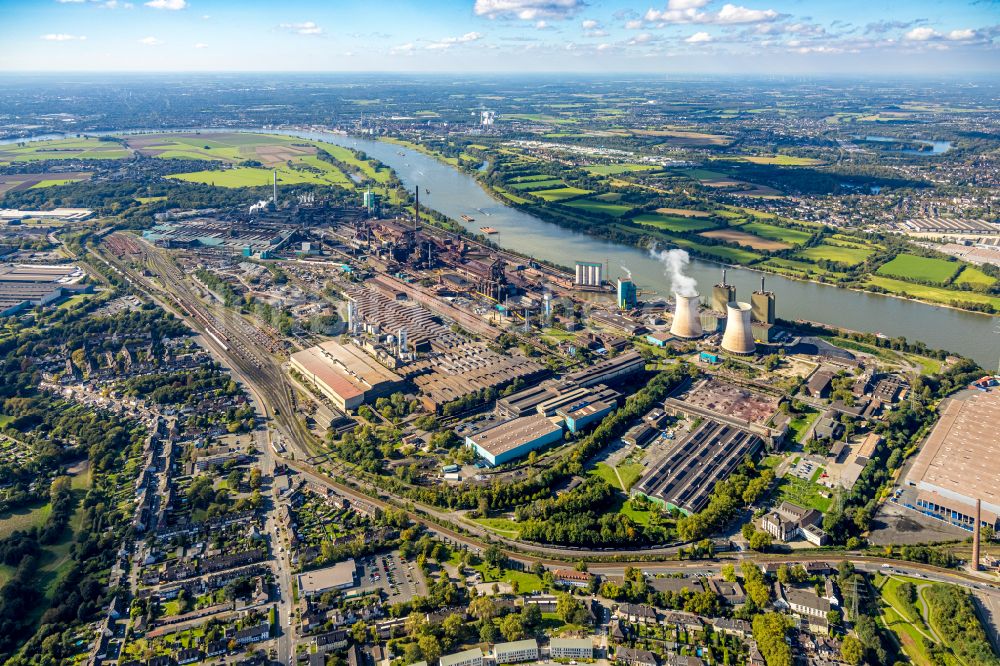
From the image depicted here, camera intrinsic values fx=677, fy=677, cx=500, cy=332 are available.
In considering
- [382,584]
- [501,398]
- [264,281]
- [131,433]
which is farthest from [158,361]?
[382,584]

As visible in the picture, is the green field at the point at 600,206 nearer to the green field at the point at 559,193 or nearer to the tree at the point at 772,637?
the green field at the point at 559,193

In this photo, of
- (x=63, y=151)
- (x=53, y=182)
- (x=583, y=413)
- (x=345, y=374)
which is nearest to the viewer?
(x=583, y=413)

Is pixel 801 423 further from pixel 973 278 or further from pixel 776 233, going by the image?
pixel 776 233

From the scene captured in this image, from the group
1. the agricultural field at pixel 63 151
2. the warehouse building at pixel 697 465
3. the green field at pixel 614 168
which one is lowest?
the warehouse building at pixel 697 465

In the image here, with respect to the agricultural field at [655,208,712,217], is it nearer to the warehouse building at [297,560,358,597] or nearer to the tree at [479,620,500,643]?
the warehouse building at [297,560,358,597]

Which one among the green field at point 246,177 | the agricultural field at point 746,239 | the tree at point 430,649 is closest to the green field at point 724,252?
the agricultural field at point 746,239

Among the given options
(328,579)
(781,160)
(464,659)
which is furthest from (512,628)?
(781,160)

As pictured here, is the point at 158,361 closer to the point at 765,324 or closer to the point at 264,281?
the point at 264,281
